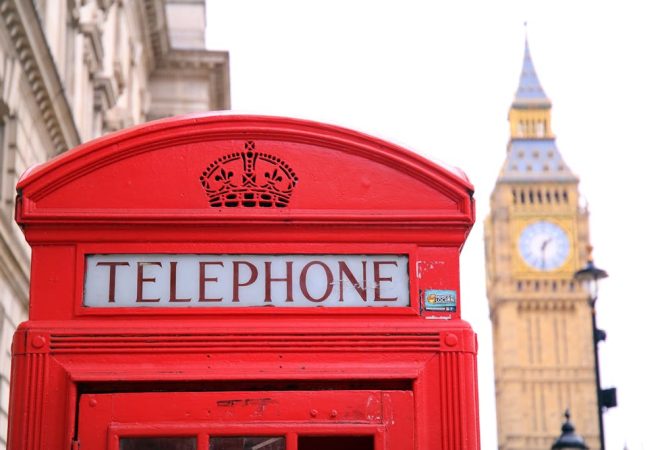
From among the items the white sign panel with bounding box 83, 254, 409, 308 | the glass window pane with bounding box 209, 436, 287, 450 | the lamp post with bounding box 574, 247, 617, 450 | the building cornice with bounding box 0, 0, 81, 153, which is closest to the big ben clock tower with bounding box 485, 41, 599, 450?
the lamp post with bounding box 574, 247, 617, 450

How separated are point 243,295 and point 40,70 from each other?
462 inches

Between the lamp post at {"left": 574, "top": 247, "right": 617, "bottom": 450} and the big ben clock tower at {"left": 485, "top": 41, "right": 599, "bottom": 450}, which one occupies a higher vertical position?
the big ben clock tower at {"left": 485, "top": 41, "right": 599, "bottom": 450}

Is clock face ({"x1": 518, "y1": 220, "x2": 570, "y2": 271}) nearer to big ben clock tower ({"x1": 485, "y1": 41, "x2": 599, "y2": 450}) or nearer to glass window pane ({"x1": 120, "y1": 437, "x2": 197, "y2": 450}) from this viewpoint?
big ben clock tower ({"x1": 485, "y1": 41, "x2": 599, "y2": 450})

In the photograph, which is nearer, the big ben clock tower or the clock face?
the big ben clock tower

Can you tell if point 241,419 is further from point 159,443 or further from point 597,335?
point 597,335

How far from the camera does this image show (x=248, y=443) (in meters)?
3.38

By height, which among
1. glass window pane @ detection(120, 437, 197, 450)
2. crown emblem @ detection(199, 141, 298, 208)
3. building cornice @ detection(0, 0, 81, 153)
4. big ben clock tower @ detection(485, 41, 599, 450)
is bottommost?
glass window pane @ detection(120, 437, 197, 450)

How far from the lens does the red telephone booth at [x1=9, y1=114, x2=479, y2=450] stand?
11.2ft

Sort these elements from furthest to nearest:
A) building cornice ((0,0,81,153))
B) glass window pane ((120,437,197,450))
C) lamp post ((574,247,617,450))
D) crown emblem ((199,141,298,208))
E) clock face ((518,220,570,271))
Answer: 1. clock face ((518,220,570,271))
2. lamp post ((574,247,617,450))
3. building cornice ((0,0,81,153))
4. crown emblem ((199,141,298,208))
5. glass window pane ((120,437,197,450))

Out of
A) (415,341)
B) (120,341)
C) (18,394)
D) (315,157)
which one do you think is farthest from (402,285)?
(18,394)

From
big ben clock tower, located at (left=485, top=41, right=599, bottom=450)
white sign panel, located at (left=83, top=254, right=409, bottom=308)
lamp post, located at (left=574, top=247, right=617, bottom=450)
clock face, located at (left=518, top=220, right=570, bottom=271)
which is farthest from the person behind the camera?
clock face, located at (left=518, top=220, right=570, bottom=271)

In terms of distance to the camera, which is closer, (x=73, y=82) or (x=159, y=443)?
(x=159, y=443)

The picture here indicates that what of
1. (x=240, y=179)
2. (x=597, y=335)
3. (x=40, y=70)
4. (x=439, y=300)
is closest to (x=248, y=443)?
(x=439, y=300)

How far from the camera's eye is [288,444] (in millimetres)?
3377
